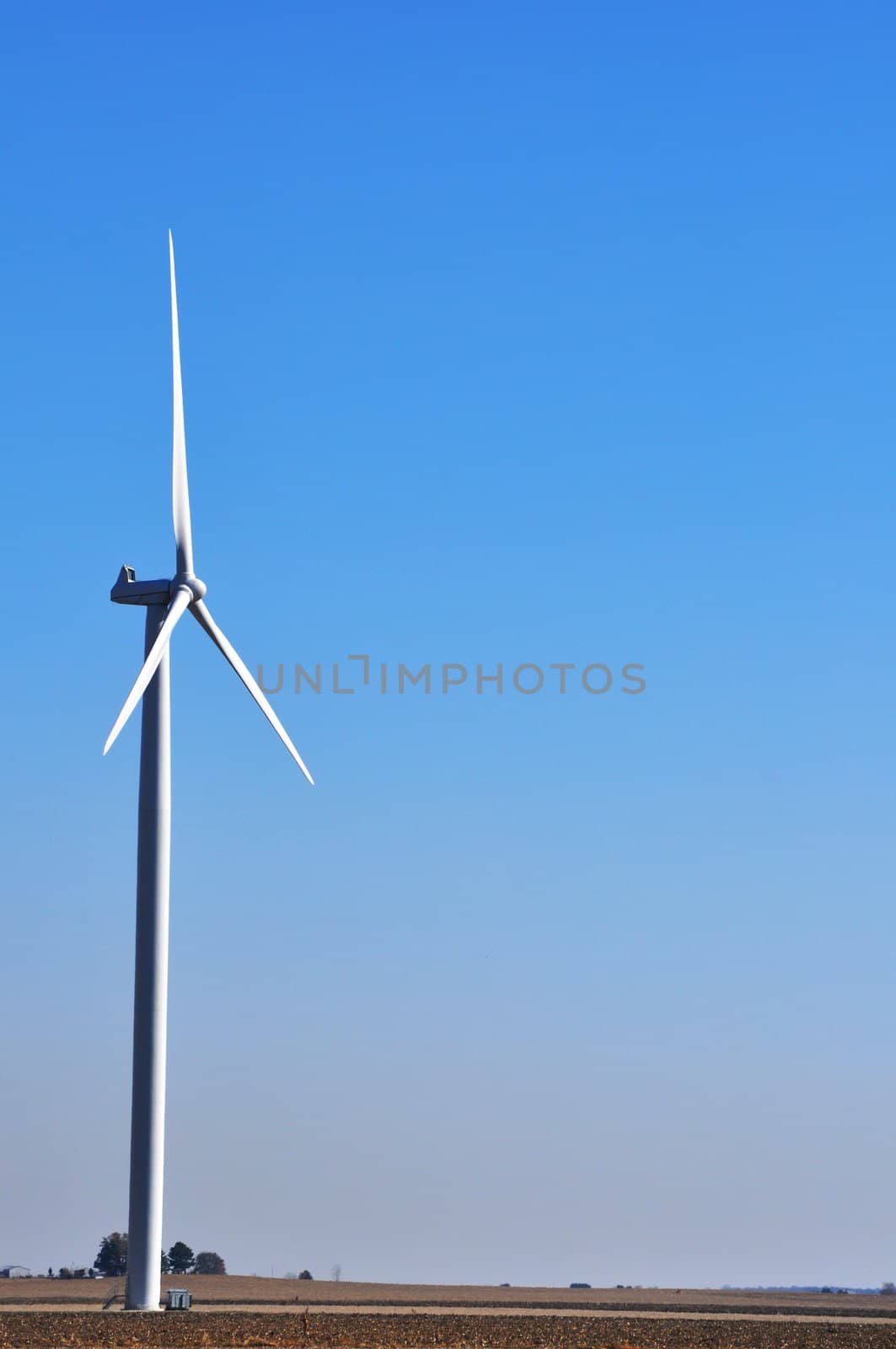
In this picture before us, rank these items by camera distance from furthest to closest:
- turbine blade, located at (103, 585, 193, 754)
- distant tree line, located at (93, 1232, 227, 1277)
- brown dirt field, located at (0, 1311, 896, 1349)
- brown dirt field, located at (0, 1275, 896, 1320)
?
distant tree line, located at (93, 1232, 227, 1277)
brown dirt field, located at (0, 1275, 896, 1320)
turbine blade, located at (103, 585, 193, 754)
brown dirt field, located at (0, 1311, 896, 1349)

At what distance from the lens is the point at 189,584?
64.8 metres

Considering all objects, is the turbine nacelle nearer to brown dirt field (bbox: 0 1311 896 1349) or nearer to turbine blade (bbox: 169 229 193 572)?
turbine blade (bbox: 169 229 193 572)

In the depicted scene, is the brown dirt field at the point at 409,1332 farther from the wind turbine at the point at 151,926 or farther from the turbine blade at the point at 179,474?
the turbine blade at the point at 179,474

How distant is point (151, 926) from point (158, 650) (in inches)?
369

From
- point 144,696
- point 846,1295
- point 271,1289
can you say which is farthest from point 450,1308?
point 846,1295

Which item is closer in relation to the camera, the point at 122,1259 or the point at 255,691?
the point at 255,691

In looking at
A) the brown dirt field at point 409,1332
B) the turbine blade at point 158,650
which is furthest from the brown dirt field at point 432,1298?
the turbine blade at point 158,650

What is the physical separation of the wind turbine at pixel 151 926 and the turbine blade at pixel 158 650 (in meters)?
0.03

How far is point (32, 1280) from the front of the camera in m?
94.4

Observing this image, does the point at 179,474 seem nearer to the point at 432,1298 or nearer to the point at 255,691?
the point at 255,691

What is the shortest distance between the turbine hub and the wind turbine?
4 cm

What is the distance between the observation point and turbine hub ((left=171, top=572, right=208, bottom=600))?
64.6 metres

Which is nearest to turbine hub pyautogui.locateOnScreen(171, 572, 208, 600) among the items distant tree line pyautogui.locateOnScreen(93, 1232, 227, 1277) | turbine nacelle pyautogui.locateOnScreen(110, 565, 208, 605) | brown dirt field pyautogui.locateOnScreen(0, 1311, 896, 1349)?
turbine nacelle pyautogui.locateOnScreen(110, 565, 208, 605)

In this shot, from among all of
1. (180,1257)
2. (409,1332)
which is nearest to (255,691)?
(409,1332)
